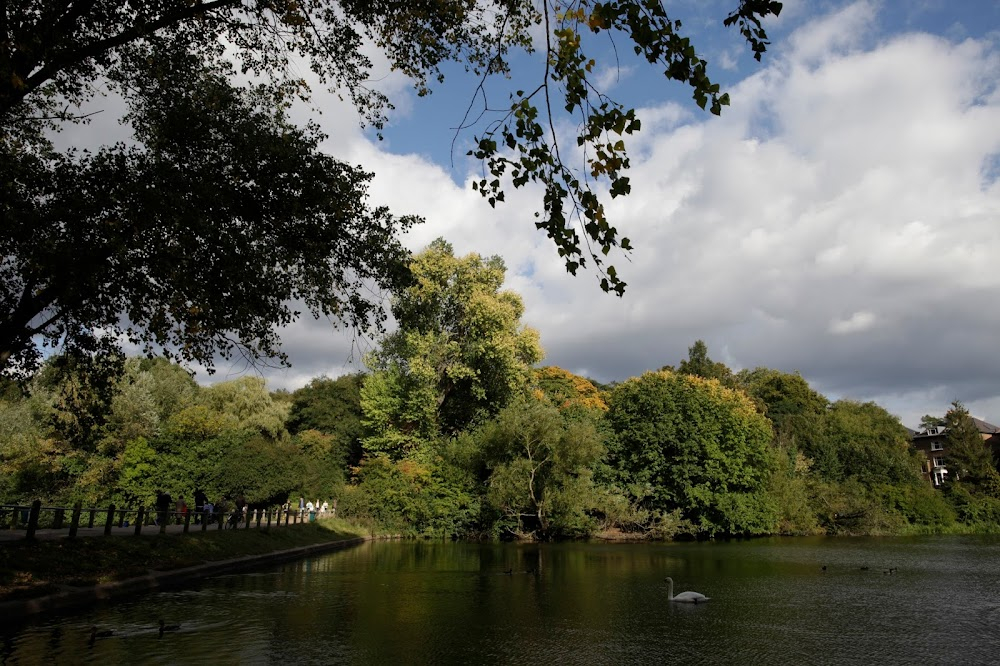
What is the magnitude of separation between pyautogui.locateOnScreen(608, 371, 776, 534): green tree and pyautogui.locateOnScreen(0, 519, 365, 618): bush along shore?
79.6 ft

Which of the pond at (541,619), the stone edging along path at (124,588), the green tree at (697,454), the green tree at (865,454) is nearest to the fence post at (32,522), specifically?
the stone edging along path at (124,588)

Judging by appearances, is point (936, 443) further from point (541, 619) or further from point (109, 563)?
point (109, 563)

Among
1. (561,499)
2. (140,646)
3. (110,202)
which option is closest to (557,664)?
(140,646)

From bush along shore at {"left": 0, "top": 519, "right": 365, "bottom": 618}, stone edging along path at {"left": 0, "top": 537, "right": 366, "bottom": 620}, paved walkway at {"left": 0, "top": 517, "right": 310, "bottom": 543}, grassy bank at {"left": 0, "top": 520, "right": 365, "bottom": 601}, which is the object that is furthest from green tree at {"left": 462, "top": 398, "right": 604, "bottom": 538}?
paved walkway at {"left": 0, "top": 517, "right": 310, "bottom": 543}

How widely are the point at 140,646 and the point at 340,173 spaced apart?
26.9 ft

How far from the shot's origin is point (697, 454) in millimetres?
40750

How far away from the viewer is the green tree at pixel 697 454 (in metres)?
40.3

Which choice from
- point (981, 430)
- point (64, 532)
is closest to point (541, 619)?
point (64, 532)

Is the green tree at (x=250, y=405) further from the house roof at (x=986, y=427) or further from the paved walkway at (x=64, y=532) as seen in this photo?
the house roof at (x=986, y=427)

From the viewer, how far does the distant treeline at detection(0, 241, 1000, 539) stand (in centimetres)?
3862

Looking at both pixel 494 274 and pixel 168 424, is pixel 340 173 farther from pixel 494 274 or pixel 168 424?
pixel 168 424

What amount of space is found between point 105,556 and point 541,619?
10.8 metres

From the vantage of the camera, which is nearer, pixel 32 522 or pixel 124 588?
pixel 124 588

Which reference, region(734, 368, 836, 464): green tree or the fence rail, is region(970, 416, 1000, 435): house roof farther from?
the fence rail
